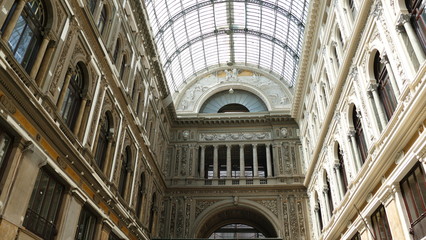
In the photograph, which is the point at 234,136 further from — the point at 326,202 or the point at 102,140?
the point at 102,140

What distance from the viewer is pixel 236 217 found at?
2602 centimetres

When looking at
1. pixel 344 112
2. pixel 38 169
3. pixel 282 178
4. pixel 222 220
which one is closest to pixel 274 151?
pixel 282 178

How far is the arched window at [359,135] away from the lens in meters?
12.9

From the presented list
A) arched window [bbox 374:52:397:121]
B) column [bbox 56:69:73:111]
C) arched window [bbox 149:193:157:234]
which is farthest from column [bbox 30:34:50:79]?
arched window [bbox 149:193:157:234]

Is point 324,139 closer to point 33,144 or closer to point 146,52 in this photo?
point 146,52

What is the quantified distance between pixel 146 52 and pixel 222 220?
1370 centimetres

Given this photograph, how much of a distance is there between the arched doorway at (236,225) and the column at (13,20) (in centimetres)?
1826

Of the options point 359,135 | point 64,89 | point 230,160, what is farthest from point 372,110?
point 230,160

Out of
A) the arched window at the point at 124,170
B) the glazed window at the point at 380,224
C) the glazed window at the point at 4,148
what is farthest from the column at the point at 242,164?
the glazed window at the point at 4,148

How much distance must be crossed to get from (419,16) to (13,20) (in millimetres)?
9944

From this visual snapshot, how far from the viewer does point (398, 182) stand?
966 cm

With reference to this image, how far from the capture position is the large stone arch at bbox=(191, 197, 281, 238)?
22797 mm

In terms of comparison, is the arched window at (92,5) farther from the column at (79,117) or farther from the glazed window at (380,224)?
the glazed window at (380,224)

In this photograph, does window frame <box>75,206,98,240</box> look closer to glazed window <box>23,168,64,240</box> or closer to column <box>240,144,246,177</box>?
glazed window <box>23,168,64,240</box>
